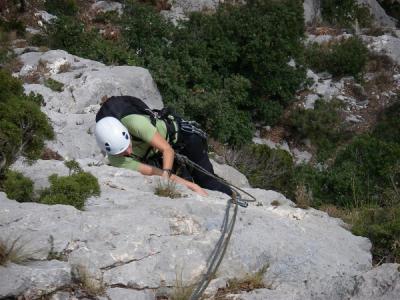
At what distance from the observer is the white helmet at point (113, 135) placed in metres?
6.67

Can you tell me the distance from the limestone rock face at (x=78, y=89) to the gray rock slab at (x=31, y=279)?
4954mm

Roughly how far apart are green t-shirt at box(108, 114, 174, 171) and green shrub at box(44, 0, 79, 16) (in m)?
12.8

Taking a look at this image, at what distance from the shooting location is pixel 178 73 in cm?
1513

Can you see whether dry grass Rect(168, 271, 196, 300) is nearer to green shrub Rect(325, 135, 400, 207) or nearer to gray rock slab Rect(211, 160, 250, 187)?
gray rock slab Rect(211, 160, 250, 187)

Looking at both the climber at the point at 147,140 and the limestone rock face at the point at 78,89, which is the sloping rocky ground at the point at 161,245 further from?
the limestone rock face at the point at 78,89

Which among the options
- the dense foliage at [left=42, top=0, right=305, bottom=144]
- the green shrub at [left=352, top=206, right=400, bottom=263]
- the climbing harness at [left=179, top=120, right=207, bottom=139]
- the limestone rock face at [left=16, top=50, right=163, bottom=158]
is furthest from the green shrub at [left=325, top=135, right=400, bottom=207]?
the limestone rock face at [left=16, top=50, right=163, bottom=158]

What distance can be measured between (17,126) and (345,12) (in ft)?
61.9

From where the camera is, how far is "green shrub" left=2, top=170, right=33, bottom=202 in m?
5.90

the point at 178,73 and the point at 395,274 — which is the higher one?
the point at 395,274

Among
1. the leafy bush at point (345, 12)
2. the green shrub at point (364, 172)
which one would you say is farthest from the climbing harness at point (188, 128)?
the leafy bush at point (345, 12)

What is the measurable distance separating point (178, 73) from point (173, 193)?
29.4ft

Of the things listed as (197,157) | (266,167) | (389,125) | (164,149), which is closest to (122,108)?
(164,149)

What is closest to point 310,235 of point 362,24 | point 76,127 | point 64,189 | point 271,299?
point 271,299

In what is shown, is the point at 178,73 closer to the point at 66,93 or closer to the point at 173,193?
the point at 66,93
